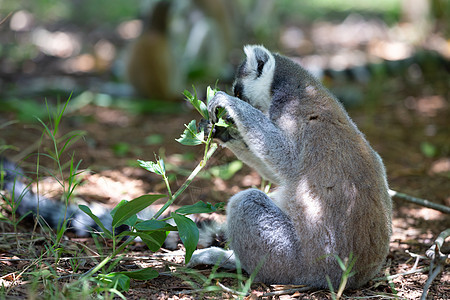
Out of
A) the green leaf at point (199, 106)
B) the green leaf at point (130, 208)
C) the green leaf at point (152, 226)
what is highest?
the green leaf at point (199, 106)

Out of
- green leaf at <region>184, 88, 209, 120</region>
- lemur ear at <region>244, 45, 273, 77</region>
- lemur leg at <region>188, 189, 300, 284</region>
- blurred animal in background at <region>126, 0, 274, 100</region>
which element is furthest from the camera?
blurred animal in background at <region>126, 0, 274, 100</region>

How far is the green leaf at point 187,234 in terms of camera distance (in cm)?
259

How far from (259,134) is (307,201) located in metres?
0.51

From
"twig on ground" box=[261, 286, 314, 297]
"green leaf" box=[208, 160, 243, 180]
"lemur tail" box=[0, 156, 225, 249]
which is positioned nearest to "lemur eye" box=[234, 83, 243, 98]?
"lemur tail" box=[0, 156, 225, 249]

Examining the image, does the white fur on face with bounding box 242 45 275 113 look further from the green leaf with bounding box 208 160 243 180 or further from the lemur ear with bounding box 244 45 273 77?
the green leaf with bounding box 208 160 243 180

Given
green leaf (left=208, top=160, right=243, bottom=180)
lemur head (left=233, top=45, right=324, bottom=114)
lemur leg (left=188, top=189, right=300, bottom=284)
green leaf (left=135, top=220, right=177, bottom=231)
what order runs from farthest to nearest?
green leaf (left=208, top=160, right=243, bottom=180) → lemur head (left=233, top=45, right=324, bottom=114) → lemur leg (left=188, top=189, right=300, bottom=284) → green leaf (left=135, top=220, right=177, bottom=231)

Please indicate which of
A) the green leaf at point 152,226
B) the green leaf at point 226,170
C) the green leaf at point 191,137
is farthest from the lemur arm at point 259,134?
the green leaf at point 226,170

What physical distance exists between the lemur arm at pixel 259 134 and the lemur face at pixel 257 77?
1.08 ft

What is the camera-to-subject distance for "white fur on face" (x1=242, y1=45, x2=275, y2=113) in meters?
3.30

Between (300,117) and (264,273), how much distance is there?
1.01 meters

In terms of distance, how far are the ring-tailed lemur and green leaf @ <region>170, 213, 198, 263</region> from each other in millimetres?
375

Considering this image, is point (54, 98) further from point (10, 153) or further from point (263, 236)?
point (263, 236)

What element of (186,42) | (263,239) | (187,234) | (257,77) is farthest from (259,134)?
(186,42)

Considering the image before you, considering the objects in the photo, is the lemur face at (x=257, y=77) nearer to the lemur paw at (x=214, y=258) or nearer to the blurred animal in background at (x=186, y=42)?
the lemur paw at (x=214, y=258)
